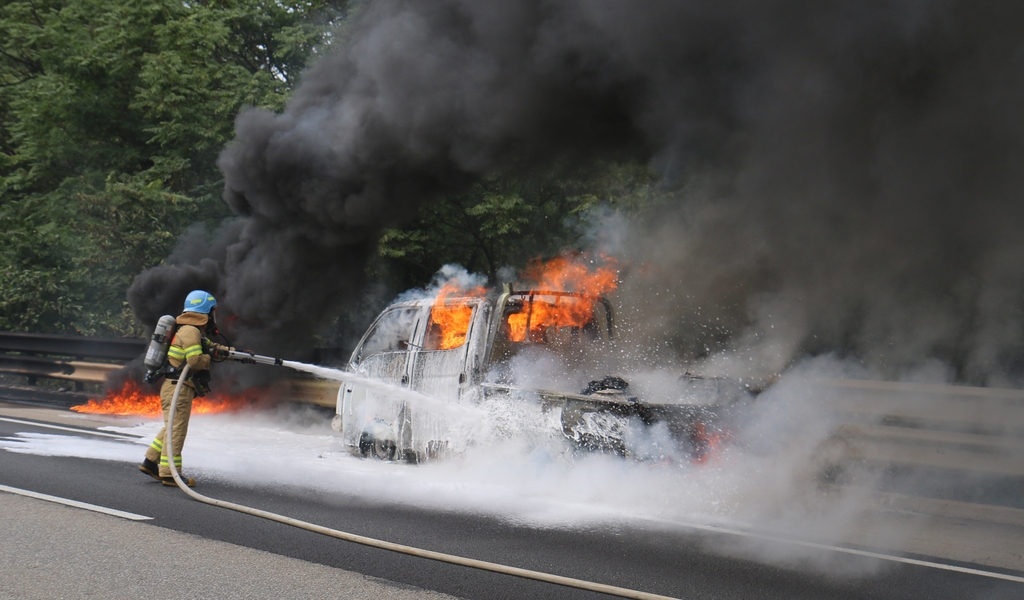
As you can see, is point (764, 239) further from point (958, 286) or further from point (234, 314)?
point (234, 314)

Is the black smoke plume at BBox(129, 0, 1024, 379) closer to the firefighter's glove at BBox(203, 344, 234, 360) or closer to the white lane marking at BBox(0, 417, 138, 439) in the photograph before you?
the white lane marking at BBox(0, 417, 138, 439)

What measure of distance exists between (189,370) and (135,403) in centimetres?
615

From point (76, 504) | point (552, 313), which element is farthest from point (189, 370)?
point (552, 313)

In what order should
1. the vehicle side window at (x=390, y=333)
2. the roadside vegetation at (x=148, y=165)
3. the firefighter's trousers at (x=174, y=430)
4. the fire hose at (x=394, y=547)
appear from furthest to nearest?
the roadside vegetation at (x=148, y=165), the vehicle side window at (x=390, y=333), the firefighter's trousers at (x=174, y=430), the fire hose at (x=394, y=547)

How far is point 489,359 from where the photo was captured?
24.9ft

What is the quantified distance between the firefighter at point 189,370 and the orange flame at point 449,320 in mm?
1913

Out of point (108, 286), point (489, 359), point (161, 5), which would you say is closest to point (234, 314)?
point (108, 286)

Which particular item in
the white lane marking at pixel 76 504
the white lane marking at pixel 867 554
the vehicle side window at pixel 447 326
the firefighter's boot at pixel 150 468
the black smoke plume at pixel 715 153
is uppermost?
the black smoke plume at pixel 715 153

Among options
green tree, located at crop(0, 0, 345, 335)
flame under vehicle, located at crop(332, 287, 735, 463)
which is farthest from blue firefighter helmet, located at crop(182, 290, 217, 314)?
green tree, located at crop(0, 0, 345, 335)

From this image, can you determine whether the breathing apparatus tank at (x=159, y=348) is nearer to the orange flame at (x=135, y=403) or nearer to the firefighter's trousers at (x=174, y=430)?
the firefighter's trousers at (x=174, y=430)

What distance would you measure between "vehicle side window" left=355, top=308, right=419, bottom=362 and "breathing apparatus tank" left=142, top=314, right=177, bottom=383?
2.12 metres

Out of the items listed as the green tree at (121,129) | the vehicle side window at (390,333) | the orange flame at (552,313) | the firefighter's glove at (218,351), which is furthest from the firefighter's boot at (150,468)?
the green tree at (121,129)

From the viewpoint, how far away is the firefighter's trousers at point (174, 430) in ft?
23.6

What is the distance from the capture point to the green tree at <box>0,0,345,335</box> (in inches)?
603
